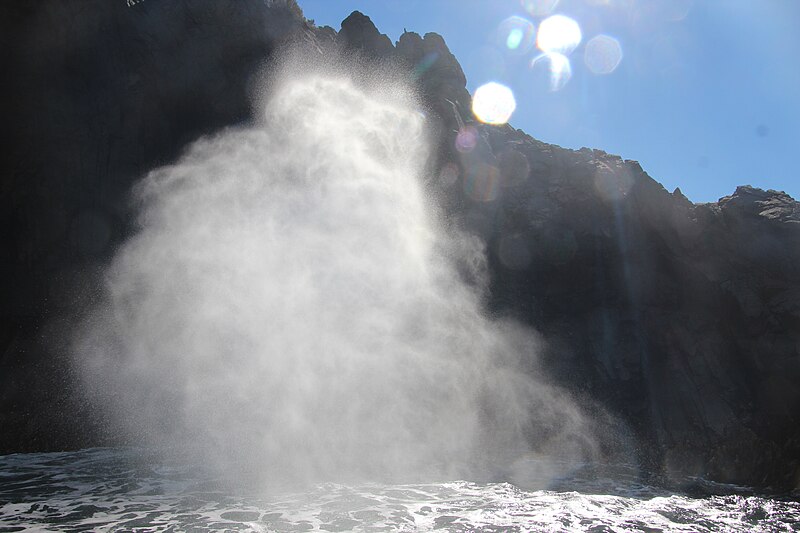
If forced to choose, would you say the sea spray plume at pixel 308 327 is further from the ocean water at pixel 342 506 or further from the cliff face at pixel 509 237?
the ocean water at pixel 342 506

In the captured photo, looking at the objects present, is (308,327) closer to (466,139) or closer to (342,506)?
(342,506)

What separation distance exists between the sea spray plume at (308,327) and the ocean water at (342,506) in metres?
2.25

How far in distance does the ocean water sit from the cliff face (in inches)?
245

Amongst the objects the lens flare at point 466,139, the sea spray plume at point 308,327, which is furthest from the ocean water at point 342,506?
the lens flare at point 466,139

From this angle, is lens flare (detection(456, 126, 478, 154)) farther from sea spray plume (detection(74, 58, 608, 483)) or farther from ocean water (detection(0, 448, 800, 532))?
ocean water (detection(0, 448, 800, 532))

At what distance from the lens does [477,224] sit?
29312 mm

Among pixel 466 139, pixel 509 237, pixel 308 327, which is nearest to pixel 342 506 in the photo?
pixel 308 327

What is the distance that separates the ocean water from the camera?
11211 millimetres

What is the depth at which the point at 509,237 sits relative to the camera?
29.5 metres

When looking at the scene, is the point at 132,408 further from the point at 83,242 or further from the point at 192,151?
the point at 192,151

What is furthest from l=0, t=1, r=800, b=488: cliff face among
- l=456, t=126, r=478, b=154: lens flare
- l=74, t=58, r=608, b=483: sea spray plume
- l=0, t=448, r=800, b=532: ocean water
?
l=0, t=448, r=800, b=532: ocean water

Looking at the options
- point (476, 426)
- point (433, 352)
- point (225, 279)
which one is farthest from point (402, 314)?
point (225, 279)

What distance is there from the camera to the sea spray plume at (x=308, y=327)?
64.9 feet

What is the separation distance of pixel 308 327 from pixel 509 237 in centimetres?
1295
